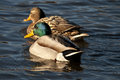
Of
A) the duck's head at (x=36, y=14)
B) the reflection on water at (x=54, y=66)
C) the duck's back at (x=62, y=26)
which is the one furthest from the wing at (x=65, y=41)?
the duck's head at (x=36, y=14)

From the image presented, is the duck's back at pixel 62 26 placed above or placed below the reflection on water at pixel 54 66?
above

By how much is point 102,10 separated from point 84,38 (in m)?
3.51

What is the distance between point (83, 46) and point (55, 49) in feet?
5.32

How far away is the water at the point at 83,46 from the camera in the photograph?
8.06 metres

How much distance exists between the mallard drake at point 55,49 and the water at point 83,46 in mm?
196

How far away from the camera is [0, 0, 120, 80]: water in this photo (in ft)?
26.5

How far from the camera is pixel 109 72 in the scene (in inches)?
320

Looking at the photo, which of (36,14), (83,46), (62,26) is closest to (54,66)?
(83,46)

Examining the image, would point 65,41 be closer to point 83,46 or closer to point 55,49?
point 55,49

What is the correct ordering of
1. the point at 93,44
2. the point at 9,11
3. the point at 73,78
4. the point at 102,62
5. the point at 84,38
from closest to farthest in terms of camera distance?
the point at 73,78, the point at 102,62, the point at 93,44, the point at 84,38, the point at 9,11

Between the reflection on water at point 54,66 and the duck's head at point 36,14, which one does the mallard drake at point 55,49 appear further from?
the duck's head at point 36,14

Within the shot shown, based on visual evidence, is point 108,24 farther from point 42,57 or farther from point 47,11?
point 42,57

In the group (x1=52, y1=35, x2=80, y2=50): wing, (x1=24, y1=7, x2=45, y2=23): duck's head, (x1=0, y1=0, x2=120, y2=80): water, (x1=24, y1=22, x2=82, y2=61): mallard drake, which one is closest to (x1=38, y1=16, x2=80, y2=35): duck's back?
(x1=0, y1=0, x2=120, y2=80): water

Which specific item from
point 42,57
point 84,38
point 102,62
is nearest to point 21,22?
point 84,38
